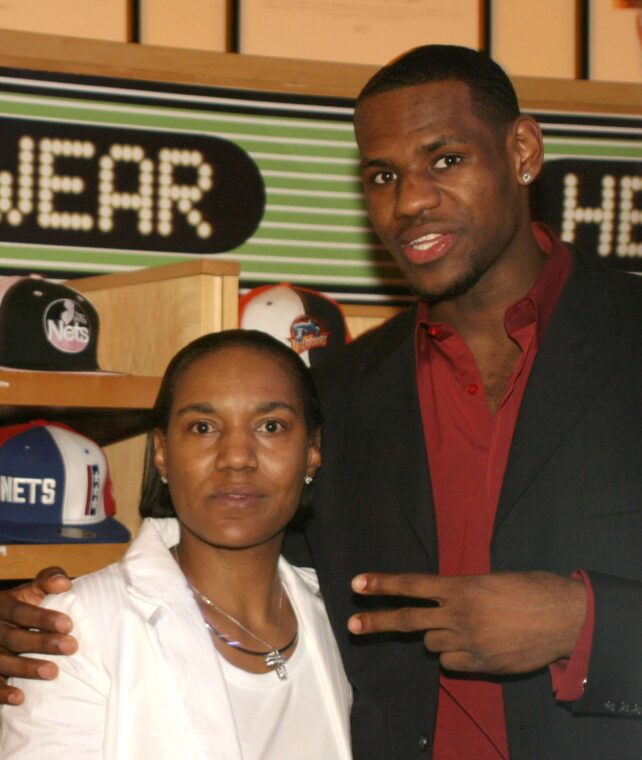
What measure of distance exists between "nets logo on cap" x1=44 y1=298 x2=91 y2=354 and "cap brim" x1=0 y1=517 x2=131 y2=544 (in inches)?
11.0

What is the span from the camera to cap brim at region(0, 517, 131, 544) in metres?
1.91

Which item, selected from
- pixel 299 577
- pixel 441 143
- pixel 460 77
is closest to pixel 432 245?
pixel 441 143

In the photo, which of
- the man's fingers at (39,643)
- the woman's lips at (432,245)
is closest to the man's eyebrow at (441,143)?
the woman's lips at (432,245)

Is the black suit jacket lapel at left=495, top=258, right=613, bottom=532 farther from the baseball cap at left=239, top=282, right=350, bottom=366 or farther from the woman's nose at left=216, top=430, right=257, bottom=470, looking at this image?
the baseball cap at left=239, top=282, right=350, bottom=366

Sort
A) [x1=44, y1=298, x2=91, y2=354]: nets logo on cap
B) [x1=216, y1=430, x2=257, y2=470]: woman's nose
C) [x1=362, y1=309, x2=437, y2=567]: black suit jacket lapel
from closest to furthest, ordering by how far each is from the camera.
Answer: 1. [x1=216, y1=430, x2=257, y2=470]: woman's nose
2. [x1=362, y1=309, x2=437, y2=567]: black suit jacket lapel
3. [x1=44, y1=298, x2=91, y2=354]: nets logo on cap

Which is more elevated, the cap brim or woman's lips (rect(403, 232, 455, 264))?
woman's lips (rect(403, 232, 455, 264))

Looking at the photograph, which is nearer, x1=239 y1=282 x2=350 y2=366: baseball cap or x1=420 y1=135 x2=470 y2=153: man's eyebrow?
x1=420 y1=135 x2=470 y2=153: man's eyebrow

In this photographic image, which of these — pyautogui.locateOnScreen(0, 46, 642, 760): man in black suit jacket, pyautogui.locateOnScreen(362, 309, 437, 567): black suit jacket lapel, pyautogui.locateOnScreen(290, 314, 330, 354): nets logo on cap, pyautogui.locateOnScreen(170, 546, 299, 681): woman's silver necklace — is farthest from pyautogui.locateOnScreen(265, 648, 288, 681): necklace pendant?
pyautogui.locateOnScreen(290, 314, 330, 354): nets logo on cap

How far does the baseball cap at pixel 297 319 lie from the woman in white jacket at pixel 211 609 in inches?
20.3

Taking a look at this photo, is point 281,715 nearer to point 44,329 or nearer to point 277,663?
point 277,663

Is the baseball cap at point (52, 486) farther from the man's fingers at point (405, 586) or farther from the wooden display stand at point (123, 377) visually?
the man's fingers at point (405, 586)

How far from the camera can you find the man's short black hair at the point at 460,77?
1.88 m

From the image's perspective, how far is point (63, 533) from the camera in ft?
6.46

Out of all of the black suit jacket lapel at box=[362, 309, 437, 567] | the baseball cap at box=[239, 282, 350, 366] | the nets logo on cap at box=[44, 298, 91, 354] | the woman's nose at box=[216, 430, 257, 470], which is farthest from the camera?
the baseball cap at box=[239, 282, 350, 366]
